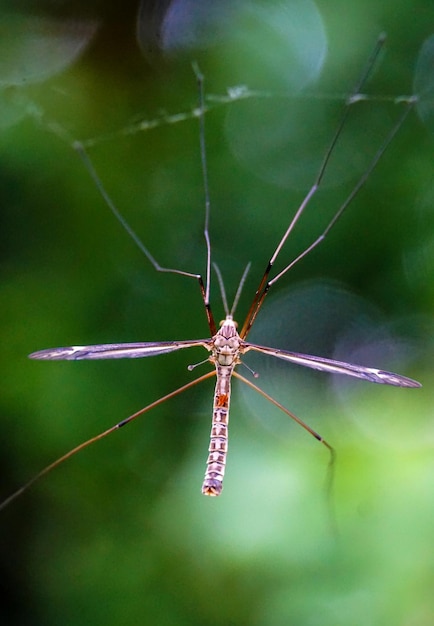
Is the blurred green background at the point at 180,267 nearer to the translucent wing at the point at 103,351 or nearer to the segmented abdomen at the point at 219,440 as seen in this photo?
the segmented abdomen at the point at 219,440

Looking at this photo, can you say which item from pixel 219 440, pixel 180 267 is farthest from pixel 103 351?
pixel 180 267

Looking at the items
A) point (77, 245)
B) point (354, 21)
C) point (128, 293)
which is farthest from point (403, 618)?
point (354, 21)

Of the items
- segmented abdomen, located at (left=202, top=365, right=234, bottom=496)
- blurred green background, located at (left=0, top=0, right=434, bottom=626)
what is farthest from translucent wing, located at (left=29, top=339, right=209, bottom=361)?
blurred green background, located at (left=0, top=0, right=434, bottom=626)

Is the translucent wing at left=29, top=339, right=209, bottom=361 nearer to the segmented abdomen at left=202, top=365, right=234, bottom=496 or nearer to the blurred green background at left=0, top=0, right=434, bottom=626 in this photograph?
the segmented abdomen at left=202, top=365, right=234, bottom=496

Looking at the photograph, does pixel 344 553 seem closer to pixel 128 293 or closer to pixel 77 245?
pixel 128 293

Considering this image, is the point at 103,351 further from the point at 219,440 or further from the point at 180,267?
the point at 180,267
